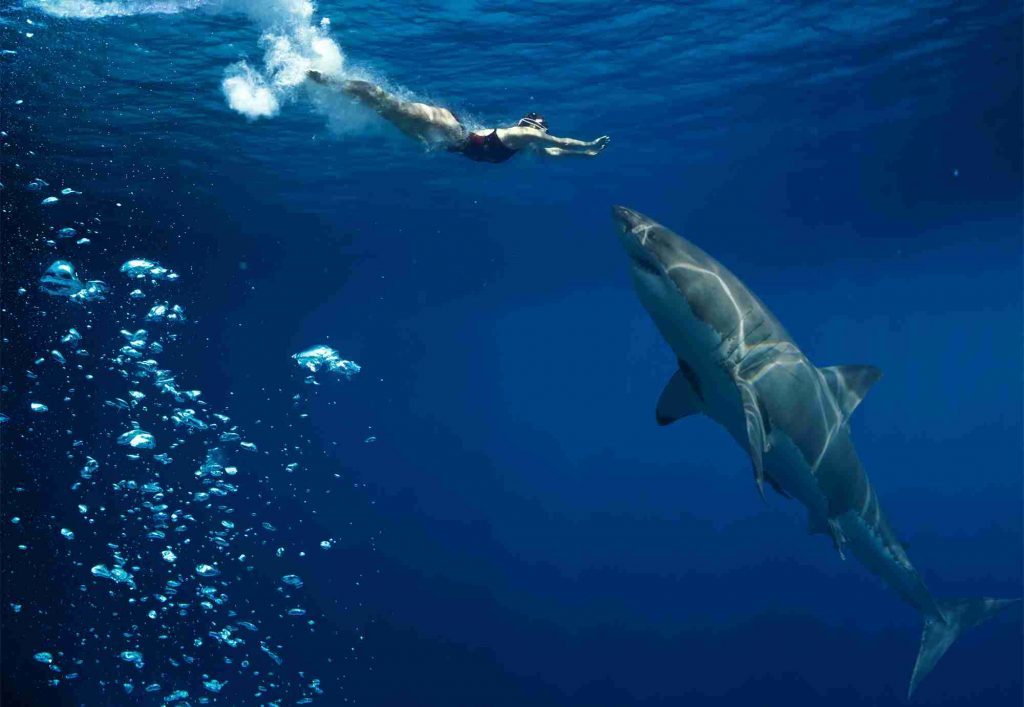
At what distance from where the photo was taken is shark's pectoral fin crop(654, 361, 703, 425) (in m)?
6.34

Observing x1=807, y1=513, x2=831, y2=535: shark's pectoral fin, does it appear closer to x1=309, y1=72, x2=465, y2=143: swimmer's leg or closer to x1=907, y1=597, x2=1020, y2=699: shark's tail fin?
x1=907, y1=597, x2=1020, y2=699: shark's tail fin

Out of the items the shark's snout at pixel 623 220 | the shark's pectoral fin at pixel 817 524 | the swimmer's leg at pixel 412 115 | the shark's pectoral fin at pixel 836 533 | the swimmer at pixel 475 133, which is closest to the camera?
the shark's snout at pixel 623 220

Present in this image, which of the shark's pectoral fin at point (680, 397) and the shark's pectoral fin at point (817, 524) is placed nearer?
the shark's pectoral fin at point (680, 397)

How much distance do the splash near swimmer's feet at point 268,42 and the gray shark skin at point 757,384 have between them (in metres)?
9.80

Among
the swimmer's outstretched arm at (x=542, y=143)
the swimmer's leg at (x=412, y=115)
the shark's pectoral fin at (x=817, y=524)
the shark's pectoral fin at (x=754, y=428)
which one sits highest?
the swimmer's leg at (x=412, y=115)

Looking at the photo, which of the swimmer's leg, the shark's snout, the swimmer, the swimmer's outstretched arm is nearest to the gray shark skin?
the shark's snout

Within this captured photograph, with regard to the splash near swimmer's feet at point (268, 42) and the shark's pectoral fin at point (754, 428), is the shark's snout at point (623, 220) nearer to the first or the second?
the shark's pectoral fin at point (754, 428)

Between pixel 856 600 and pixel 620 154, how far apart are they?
23.5 metres

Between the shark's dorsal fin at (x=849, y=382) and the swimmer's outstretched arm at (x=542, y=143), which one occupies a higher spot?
the swimmer's outstretched arm at (x=542, y=143)

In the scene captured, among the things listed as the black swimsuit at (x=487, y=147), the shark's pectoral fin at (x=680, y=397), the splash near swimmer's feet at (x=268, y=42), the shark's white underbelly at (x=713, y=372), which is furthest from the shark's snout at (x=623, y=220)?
the splash near swimmer's feet at (x=268, y=42)

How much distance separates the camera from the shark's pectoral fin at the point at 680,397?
6.34m

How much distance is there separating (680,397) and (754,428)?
142 cm

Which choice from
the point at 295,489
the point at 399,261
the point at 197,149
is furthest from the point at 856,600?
the point at 295,489

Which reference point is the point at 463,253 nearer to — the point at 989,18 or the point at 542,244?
the point at 542,244
